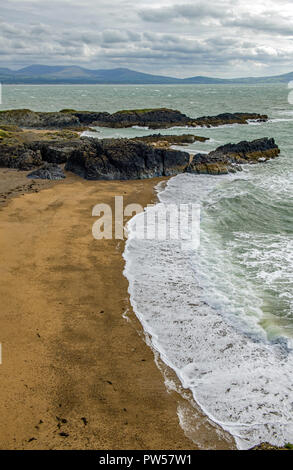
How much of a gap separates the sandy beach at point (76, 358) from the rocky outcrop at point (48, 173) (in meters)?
9.58

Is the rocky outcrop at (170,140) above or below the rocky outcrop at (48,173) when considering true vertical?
above

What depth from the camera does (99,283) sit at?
400 inches

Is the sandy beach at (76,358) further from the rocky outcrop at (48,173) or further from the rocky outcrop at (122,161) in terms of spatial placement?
the rocky outcrop at (122,161)

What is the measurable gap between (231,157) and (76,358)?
24.6 m

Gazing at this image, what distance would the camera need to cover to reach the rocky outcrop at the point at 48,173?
22.3 metres

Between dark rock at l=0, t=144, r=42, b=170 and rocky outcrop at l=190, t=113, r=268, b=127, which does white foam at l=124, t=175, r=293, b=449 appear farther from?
rocky outcrop at l=190, t=113, r=268, b=127

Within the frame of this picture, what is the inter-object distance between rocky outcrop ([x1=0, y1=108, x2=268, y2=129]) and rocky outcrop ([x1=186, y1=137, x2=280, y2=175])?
25161 millimetres

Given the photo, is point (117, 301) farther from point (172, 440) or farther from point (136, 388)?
point (172, 440)

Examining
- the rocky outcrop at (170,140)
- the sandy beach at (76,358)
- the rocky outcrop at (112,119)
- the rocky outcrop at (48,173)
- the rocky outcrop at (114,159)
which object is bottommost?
the sandy beach at (76,358)

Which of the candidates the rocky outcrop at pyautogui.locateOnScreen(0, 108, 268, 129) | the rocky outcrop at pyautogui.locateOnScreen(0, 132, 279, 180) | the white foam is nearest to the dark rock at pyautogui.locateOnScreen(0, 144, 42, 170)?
the rocky outcrop at pyautogui.locateOnScreen(0, 132, 279, 180)

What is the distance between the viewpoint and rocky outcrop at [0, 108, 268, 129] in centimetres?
5503

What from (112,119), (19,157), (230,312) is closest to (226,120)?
(112,119)

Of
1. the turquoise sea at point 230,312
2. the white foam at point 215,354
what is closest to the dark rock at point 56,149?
the turquoise sea at point 230,312

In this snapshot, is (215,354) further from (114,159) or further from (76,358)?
(114,159)
